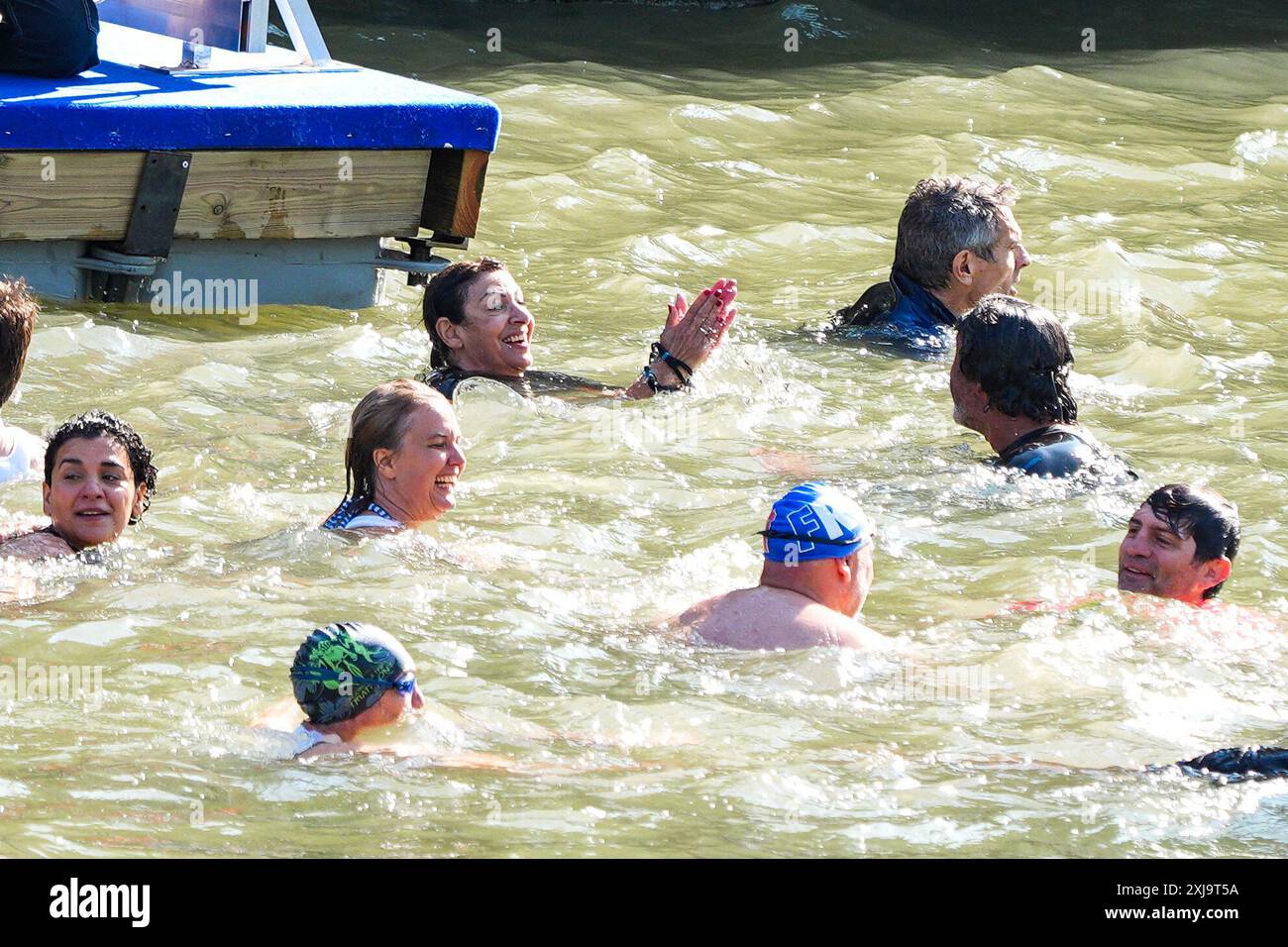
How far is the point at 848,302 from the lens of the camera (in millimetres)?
10352

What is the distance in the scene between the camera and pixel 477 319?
777 centimetres

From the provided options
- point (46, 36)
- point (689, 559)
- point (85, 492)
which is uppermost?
point (46, 36)

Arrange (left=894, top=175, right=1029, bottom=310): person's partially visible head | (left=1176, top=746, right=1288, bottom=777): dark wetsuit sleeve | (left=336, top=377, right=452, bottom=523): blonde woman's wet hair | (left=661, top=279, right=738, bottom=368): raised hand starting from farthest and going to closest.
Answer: (left=894, top=175, right=1029, bottom=310): person's partially visible head < (left=661, top=279, right=738, bottom=368): raised hand < (left=336, top=377, right=452, bottom=523): blonde woman's wet hair < (left=1176, top=746, right=1288, bottom=777): dark wetsuit sleeve

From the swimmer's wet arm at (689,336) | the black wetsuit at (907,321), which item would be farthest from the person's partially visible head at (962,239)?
the swimmer's wet arm at (689,336)

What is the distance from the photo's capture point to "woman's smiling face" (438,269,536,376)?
A: 777 centimetres

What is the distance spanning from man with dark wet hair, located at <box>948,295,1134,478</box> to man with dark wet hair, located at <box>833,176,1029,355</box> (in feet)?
5.60

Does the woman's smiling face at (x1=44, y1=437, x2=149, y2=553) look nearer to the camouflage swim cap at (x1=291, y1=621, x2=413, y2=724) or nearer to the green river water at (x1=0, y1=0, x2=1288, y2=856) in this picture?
the green river water at (x1=0, y1=0, x2=1288, y2=856)

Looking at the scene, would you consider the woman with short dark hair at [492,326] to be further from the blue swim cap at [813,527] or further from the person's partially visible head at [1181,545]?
the blue swim cap at [813,527]

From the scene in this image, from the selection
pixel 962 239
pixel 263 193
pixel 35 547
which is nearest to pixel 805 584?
pixel 35 547

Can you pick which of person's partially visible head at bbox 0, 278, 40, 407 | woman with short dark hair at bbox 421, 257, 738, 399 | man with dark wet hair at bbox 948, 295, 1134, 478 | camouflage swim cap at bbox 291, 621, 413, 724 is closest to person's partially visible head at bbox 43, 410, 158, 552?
person's partially visible head at bbox 0, 278, 40, 407

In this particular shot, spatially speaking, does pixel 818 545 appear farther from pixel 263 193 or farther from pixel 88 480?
pixel 263 193

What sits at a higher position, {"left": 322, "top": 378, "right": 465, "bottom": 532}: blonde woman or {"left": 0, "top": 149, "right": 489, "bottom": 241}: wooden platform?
{"left": 0, "top": 149, "right": 489, "bottom": 241}: wooden platform

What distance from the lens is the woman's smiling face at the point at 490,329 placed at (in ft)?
25.5

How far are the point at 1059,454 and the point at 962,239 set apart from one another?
2.09m
